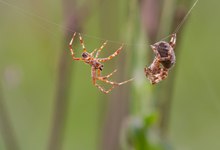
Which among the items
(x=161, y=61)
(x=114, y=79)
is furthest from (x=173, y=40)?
(x=114, y=79)

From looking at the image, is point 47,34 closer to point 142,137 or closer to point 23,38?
point 23,38

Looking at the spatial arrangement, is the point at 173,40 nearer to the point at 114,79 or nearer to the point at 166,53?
the point at 166,53

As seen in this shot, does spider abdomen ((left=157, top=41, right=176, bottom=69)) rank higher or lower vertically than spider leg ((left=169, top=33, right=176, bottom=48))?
lower

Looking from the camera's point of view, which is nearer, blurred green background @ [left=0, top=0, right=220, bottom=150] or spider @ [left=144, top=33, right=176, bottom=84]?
spider @ [left=144, top=33, right=176, bottom=84]

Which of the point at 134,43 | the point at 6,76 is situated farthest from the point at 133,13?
the point at 6,76
